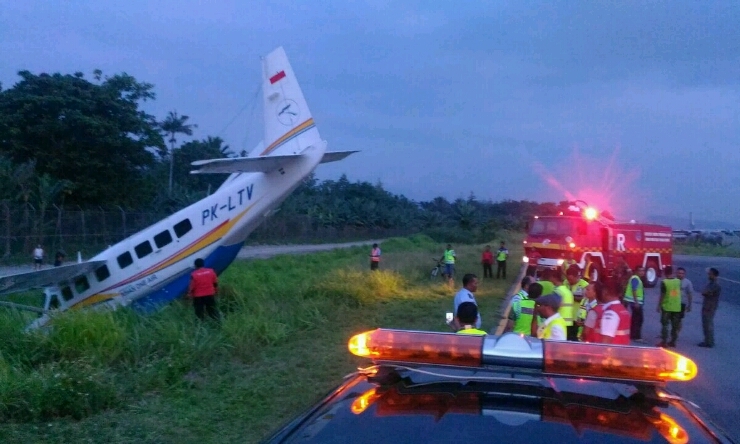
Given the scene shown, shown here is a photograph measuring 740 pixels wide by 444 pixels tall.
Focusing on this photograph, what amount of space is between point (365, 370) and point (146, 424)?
5.16 m

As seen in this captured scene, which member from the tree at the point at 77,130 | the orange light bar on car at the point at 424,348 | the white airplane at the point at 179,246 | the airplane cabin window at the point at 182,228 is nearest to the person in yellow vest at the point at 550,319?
the orange light bar on car at the point at 424,348

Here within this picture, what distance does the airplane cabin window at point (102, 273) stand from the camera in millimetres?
17734

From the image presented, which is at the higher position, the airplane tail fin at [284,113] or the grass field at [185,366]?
the airplane tail fin at [284,113]

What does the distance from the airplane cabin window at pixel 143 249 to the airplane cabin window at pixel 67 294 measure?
1848mm

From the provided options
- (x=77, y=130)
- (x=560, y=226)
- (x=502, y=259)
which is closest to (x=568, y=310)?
(x=560, y=226)

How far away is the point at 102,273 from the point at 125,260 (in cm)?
62

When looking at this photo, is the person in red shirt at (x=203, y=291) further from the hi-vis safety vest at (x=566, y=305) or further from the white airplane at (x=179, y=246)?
the hi-vis safety vest at (x=566, y=305)

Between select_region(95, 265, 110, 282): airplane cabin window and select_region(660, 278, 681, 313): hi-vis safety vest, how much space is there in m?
12.4

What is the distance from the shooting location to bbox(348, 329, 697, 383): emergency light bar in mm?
2924

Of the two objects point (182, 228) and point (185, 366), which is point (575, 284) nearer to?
point (185, 366)

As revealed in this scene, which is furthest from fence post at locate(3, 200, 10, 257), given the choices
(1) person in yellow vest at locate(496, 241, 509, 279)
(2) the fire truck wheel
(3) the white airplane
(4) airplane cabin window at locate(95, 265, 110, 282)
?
(2) the fire truck wheel

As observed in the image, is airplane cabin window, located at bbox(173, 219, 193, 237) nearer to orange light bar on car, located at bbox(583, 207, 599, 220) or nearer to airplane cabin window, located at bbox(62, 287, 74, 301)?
airplane cabin window, located at bbox(62, 287, 74, 301)

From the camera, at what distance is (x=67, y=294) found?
17875 mm

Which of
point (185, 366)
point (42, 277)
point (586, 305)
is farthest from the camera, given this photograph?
point (42, 277)
